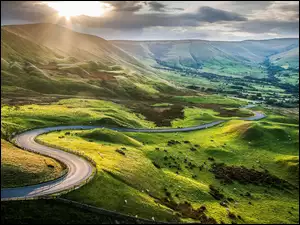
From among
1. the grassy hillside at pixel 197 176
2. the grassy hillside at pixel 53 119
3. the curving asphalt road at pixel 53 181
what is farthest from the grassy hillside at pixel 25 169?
the grassy hillside at pixel 53 119

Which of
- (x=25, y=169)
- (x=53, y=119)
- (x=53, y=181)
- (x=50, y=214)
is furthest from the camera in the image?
(x=53, y=119)

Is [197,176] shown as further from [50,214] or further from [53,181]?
[50,214]

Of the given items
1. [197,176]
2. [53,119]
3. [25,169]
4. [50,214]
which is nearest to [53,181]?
[25,169]

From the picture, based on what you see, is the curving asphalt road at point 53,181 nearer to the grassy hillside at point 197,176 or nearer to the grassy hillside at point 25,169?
the grassy hillside at point 25,169

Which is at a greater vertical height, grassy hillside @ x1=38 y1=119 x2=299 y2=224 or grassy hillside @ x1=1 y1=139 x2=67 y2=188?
grassy hillside @ x1=1 y1=139 x2=67 y2=188

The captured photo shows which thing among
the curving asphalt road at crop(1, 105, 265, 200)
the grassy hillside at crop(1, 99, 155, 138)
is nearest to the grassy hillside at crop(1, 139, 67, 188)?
the curving asphalt road at crop(1, 105, 265, 200)

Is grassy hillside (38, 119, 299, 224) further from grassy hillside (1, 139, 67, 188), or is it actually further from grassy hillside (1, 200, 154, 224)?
grassy hillside (1, 139, 67, 188)

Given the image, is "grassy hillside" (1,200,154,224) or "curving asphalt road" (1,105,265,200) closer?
"grassy hillside" (1,200,154,224)

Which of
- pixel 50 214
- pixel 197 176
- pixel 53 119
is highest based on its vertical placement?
pixel 53 119

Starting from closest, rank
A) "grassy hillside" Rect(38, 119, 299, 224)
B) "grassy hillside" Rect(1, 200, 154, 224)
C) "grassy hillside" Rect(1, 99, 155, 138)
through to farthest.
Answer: "grassy hillside" Rect(1, 200, 154, 224), "grassy hillside" Rect(38, 119, 299, 224), "grassy hillside" Rect(1, 99, 155, 138)

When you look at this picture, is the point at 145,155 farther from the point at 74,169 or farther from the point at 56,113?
the point at 56,113
